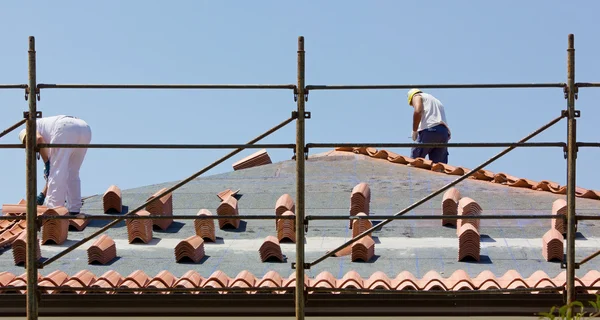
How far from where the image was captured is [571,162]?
8.30 meters

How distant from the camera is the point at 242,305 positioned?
343 inches

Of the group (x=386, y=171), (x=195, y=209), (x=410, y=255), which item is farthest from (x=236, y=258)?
(x=386, y=171)

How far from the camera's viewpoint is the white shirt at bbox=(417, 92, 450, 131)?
1525cm

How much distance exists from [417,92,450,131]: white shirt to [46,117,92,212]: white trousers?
4.84 m

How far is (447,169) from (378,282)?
20.6 ft

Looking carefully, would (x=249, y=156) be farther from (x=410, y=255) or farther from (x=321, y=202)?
(x=410, y=255)

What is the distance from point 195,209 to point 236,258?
8.70 ft

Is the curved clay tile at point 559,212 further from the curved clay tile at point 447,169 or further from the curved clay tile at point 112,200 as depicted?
the curved clay tile at point 112,200

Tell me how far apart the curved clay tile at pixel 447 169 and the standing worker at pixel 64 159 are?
484cm

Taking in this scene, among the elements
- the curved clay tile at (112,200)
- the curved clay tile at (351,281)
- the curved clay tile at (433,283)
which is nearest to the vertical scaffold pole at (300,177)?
the curved clay tile at (351,281)

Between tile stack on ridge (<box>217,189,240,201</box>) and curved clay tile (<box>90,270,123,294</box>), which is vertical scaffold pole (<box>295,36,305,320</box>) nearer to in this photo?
curved clay tile (<box>90,270,123,294</box>)

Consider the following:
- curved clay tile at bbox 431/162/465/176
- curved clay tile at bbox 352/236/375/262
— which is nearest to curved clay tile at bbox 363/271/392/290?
curved clay tile at bbox 352/236/375/262

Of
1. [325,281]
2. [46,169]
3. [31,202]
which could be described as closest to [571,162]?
[325,281]

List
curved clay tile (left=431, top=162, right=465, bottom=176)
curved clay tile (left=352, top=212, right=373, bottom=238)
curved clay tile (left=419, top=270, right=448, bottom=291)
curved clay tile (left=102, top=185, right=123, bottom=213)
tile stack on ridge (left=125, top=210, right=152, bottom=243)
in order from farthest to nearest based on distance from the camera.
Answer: curved clay tile (left=431, top=162, right=465, bottom=176) → curved clay tile (left=102, top=185, right=123, bottom=213) → tile stack on ridge (left=125, top=210, right=152, bottom=243) → curved clay tile (left=352, top=212, right=373, bottom=238) → curved clay tile (left=419, top=270, right=448, bottom=291)
